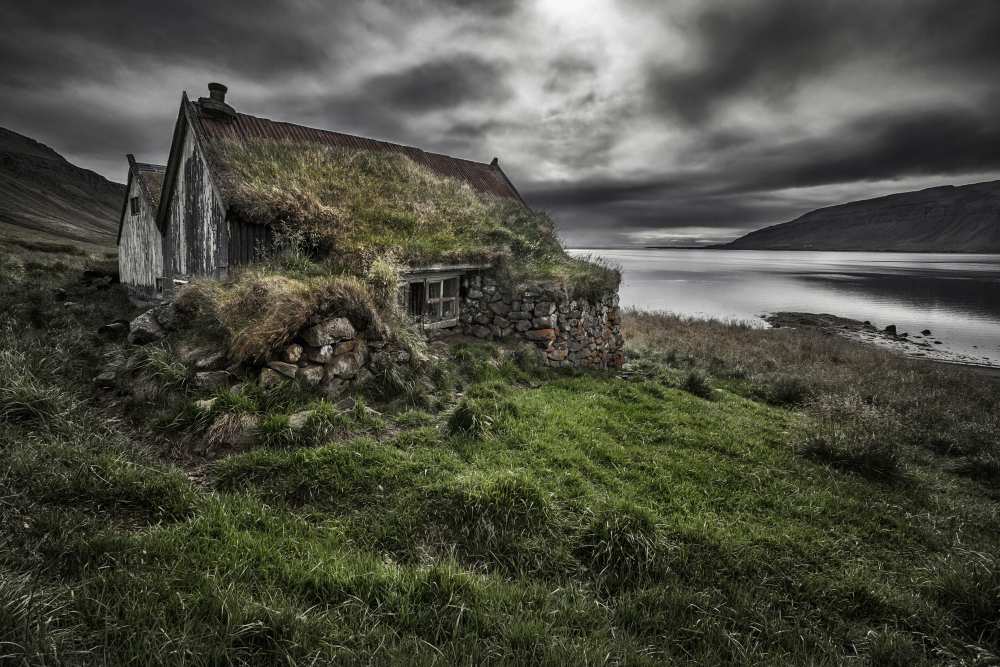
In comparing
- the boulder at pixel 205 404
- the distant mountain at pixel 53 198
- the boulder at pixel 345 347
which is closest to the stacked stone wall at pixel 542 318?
the boulder at pixel 345 347

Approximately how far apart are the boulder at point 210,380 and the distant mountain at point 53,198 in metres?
62.9

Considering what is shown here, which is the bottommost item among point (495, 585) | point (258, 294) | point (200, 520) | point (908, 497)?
point (908, 497)

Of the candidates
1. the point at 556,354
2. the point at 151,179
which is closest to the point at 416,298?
the point at 556,354

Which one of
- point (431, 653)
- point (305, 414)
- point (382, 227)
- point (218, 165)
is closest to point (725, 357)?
point (382, 227)

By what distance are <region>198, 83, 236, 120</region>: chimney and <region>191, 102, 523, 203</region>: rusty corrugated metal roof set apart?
92 mm

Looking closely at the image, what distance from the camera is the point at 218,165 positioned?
1211cm

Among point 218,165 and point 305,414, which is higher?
point 218,165

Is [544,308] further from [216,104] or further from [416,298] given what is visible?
[216,104]

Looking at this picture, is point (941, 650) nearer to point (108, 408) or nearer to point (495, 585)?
point (495, 585)

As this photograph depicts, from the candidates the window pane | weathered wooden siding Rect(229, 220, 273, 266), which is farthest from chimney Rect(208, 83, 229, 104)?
the window pane

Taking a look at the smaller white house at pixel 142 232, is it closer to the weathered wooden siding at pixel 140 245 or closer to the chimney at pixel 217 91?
the weathered wooden siding at pixel 140 245

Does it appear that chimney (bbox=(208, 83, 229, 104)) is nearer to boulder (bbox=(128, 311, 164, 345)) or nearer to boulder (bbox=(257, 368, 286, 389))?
boulder (bbox=(128, 311, 164, 345))

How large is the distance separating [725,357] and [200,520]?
1819 centimetres

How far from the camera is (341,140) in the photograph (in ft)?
59.4
